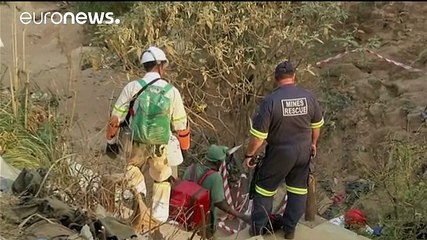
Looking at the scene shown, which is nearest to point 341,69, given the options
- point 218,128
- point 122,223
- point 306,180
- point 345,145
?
point 345,145

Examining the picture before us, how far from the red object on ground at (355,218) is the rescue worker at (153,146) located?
5.37ft

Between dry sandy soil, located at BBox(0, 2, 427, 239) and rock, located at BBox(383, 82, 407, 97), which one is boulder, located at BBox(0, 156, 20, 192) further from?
rock, located at BBox(383, 82, 407, 97)

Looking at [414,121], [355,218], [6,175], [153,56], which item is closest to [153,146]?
[153,56]

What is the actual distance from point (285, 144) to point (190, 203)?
3.35 ft

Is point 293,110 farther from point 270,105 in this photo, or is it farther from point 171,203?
point 171,203

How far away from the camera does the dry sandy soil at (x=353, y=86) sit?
8594 millimetres

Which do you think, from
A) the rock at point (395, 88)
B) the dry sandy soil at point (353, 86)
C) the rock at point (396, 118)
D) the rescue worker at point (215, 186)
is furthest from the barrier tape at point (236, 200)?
the rock at point (395, 88)

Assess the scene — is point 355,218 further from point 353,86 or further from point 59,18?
point 59,18

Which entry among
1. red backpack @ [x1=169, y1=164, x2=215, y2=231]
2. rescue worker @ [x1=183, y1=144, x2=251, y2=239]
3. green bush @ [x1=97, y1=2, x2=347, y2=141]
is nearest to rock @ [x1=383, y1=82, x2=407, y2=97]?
green bush @ [x1=97, y1=2, x2=347, y2=141]

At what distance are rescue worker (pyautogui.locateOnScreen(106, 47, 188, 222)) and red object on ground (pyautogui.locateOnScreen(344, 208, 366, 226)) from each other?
5.37ft

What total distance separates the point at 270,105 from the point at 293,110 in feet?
0.61

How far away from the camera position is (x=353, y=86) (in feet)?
31.3

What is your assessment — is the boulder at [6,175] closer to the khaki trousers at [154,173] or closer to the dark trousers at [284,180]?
the khaki trousers at [154,173]

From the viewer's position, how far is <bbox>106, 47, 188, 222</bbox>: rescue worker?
20.9ft
